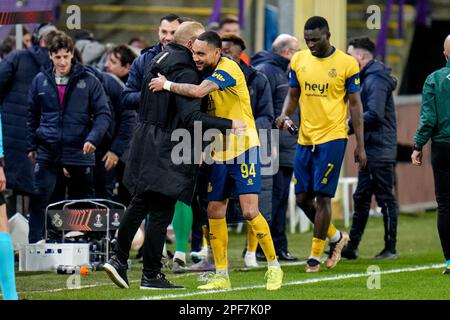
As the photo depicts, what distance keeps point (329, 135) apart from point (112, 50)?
3555 millimetres

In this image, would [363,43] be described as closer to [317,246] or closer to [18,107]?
[317,246]

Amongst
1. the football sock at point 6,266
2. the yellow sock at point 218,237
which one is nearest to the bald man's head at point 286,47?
the yellow sock at point 218,237

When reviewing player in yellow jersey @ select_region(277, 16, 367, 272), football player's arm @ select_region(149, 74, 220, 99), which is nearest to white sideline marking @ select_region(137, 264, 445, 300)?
player in yellow jersey @ select_region(277, 16, 367, 272)

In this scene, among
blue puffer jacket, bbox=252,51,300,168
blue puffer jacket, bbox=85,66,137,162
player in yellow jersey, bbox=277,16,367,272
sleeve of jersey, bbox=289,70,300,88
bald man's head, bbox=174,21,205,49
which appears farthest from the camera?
blue puffer jacket, bbox=252,51,300,168

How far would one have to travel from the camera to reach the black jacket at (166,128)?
34.3 ft

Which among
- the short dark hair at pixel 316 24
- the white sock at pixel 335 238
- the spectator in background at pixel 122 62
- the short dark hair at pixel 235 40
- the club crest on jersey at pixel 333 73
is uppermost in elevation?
the short dark hair at pixel 316 24

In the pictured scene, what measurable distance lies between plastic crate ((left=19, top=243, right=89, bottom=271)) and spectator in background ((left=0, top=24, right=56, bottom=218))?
1.40m

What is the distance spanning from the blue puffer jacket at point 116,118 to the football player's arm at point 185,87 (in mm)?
3426

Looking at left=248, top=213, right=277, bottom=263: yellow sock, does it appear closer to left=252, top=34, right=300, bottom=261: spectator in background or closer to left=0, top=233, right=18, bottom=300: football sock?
left=0, top=233, right=18, bottom=300: football sock

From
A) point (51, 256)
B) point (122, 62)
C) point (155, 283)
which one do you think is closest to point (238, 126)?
point (155, 283)

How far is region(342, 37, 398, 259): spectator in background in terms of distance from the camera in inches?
559

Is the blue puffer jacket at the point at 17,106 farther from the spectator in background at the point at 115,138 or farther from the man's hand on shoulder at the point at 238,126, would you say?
the man's hand on shoulder at the point at 238,126

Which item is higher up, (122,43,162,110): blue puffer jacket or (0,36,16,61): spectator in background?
(0,36,16,61): spectator in background

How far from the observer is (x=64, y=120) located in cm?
1309
